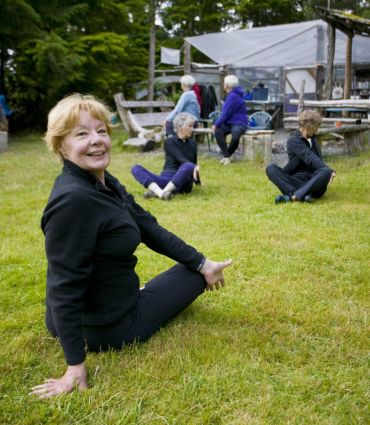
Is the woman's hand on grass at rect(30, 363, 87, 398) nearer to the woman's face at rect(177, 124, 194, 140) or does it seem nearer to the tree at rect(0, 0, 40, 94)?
the woman's face at rect(177, 124, 194, 140)

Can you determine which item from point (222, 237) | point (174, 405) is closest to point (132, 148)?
point (222, 237)

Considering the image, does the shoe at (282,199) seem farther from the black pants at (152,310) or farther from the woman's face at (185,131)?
the black pants at (152,310)

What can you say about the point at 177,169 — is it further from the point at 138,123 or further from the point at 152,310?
the point at 138,123

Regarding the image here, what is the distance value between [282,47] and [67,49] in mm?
7980

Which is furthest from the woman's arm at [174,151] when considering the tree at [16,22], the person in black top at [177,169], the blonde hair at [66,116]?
the tree at [16,22]

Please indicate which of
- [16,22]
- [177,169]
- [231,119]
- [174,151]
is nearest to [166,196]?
[177,169]

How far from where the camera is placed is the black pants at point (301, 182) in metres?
5.75

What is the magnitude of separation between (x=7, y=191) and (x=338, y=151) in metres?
6.91

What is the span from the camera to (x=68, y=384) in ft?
7.07

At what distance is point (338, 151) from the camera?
34.1ft

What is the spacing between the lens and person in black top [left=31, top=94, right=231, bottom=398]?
2.11 metres

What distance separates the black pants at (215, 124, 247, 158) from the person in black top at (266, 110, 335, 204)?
131 inches

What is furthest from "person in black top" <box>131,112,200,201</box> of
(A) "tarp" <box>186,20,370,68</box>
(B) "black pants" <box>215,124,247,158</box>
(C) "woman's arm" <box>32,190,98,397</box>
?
(A) "tarp" <box>186,20,370,68</box>

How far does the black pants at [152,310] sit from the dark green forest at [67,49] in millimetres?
12477
